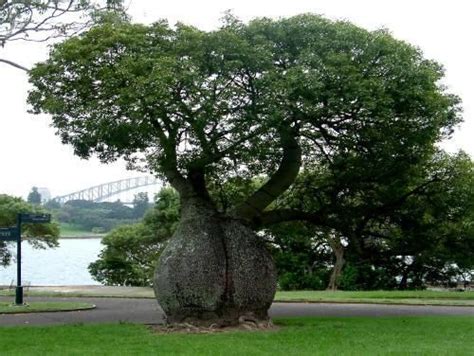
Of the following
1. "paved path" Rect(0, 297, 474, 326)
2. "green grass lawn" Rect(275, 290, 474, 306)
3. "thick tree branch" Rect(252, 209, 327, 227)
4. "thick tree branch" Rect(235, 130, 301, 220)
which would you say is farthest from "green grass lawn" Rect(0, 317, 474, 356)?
"green grass lawn" Rect(275, 290, 474, 306)

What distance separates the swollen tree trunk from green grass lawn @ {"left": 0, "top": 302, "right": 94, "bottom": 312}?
5744mm

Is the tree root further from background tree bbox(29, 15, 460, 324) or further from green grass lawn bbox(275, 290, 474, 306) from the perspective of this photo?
green grass lawn bbox(275, 290, 474, 306)

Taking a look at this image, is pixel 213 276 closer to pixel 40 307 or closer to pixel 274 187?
pixel 274 187

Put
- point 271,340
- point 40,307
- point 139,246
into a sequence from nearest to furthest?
point 271,340
point 40,307
point 139,246

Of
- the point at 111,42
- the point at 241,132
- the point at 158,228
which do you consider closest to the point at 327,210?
the point at 241,132

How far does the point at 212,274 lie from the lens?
1511 cm

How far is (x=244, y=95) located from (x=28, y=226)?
22318 mm

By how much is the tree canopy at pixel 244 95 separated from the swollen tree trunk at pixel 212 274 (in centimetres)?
88

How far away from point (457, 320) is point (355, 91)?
6143mm

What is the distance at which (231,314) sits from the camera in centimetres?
1524

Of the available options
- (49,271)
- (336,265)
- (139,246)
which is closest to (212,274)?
(336,265)

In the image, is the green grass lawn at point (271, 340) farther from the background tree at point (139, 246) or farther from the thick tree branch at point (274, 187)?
the background tree at point (139, 246)

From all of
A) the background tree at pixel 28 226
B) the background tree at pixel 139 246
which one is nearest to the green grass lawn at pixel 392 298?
the background tree at pixel 139 246

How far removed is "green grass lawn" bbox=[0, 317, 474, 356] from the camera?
39.2 ft
